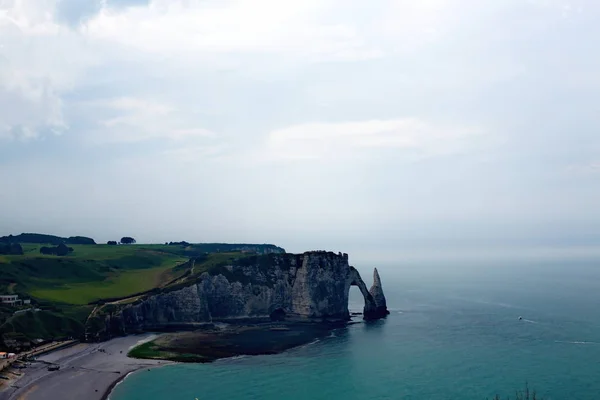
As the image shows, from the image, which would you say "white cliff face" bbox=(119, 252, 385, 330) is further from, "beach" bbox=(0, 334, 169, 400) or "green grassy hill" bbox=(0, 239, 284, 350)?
"beach" bbox=(0, 334, 169, 400)

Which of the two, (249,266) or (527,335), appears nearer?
(527,335)

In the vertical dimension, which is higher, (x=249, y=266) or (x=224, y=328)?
(x=249, y=266)

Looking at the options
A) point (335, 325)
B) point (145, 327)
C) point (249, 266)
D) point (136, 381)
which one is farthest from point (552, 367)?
point (145, 327)

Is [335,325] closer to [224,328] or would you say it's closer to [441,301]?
[224,328]

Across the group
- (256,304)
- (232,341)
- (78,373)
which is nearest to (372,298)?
(256,304)

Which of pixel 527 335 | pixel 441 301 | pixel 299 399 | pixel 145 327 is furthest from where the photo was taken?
pixel 441 301

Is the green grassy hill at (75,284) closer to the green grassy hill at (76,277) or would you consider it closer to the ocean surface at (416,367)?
the green grassy hill at (76,277)

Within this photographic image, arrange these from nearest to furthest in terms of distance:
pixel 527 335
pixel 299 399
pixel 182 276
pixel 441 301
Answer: pixel 299 399
pixel 527 335
pixel 182 276
pixel 441 301

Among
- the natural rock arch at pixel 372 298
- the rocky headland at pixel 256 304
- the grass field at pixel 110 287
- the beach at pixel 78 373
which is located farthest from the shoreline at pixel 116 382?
the natural rock arch at pixel 372 298
